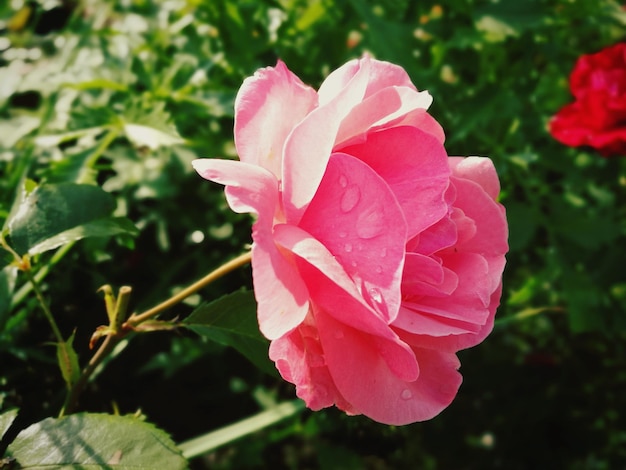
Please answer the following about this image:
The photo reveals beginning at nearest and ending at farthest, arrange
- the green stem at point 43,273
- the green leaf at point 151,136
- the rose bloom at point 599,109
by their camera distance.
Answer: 1. the green stem at point 43,273
2. the green leaf at point 151,136
3. the rose bloom at point 599,109

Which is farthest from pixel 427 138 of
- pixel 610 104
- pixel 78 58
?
pixel 78 58

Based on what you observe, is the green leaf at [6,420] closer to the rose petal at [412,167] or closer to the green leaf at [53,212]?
the green leaf at [53,212]

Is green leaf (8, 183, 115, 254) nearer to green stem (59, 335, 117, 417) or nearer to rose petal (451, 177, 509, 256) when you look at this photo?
green stem (59, 335, 117, 417)

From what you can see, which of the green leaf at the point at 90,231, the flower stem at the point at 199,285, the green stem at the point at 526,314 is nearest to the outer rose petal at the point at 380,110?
the flower stem at the point at 199,285

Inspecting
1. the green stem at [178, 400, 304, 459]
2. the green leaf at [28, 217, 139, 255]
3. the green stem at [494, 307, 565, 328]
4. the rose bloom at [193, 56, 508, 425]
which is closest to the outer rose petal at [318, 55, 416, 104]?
the rose bloom at [193, 56, 508, 425]

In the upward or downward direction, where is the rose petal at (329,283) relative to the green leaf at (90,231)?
upward
